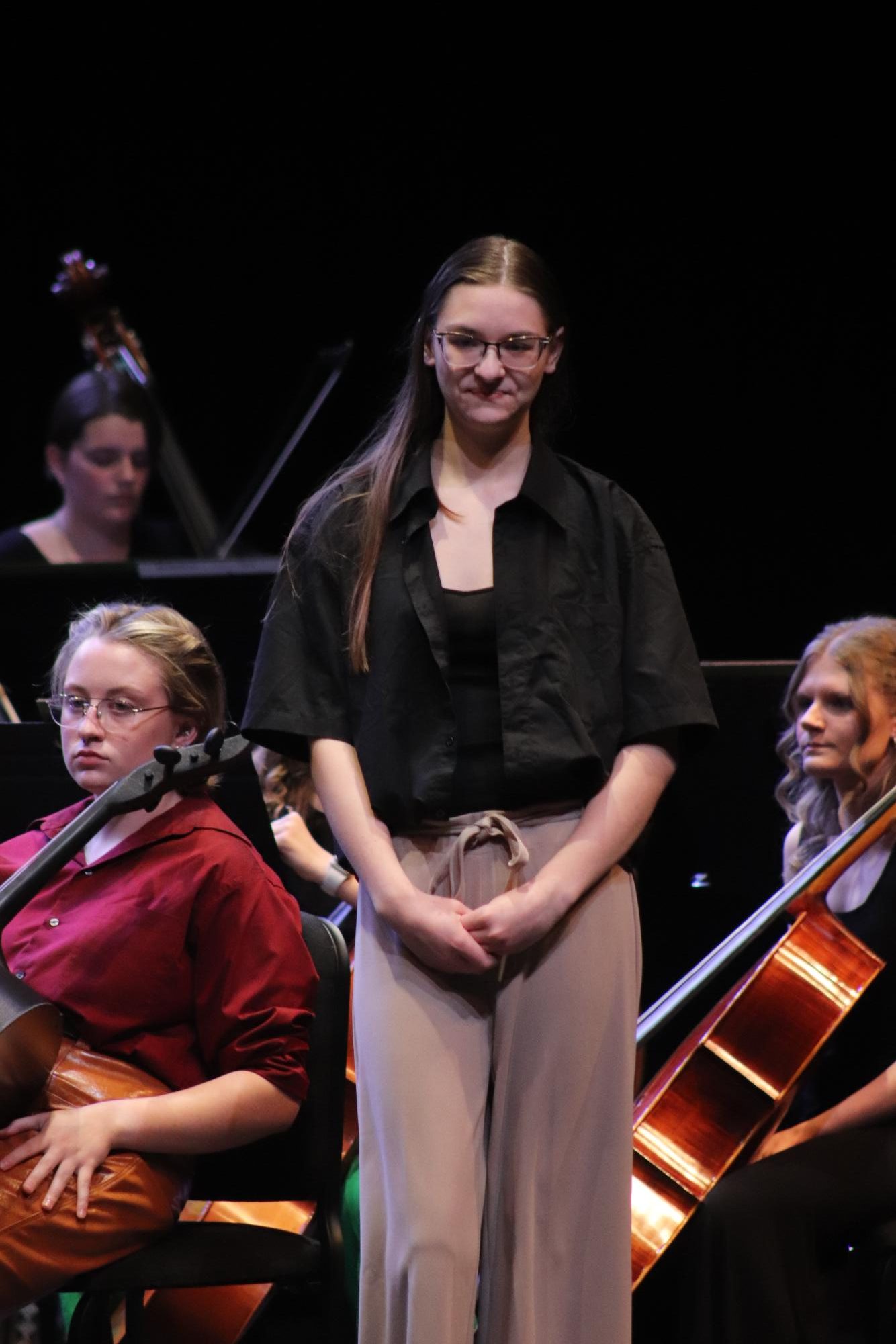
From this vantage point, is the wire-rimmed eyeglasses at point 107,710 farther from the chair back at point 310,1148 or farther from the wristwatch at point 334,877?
the wristwatch at point 334,877

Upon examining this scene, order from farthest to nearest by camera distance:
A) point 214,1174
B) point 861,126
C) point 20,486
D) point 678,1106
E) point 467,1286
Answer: point 20,486 → point 861,126 → point 678,1106 → point 214,1174 → point 467,1286

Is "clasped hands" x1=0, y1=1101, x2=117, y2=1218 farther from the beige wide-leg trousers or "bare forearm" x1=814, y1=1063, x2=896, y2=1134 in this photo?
"bare forearm" x1=814, y1=1063, x2=896, y2=1134

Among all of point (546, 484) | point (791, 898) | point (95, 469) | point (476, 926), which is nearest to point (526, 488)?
point (546, 484)

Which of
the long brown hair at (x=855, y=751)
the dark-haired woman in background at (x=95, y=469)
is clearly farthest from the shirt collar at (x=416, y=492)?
the dark-haired woman in background at (x=95, y=469)

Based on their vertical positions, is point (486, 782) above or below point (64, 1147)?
above

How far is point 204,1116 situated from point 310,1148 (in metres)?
0.21

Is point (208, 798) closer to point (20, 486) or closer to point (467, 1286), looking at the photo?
point (467, 1286)

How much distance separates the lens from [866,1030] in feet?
8.20

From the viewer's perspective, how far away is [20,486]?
492 cm

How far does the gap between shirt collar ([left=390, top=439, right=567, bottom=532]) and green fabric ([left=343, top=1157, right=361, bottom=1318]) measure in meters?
1.03

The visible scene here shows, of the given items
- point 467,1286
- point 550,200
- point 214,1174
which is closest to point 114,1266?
point 214,1174

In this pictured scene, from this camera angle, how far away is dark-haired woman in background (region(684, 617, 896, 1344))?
→ 2250 mm

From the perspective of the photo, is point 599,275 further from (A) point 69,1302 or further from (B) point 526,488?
(A) point 69,1302

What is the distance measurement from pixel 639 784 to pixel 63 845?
68 centimetres
